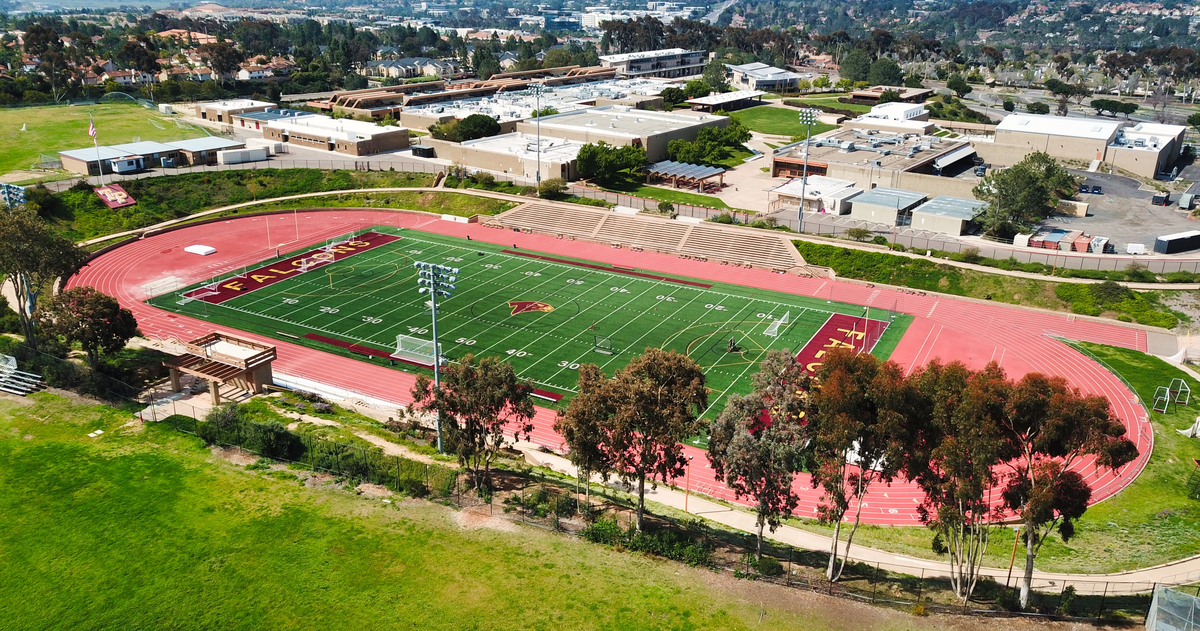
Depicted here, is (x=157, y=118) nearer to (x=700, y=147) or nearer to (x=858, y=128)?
(x=700, y=147)

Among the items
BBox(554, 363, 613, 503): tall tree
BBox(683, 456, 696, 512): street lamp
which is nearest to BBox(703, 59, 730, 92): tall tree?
BBox(683, 456, 696, 512): street lamp

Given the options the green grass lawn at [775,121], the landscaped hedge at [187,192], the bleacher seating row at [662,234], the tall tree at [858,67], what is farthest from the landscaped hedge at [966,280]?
the tall tree at [858,67]

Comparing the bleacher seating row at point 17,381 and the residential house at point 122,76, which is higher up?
the residential house at point 122,76

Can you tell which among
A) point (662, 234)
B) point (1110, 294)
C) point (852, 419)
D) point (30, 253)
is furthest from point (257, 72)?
point (852, 419)

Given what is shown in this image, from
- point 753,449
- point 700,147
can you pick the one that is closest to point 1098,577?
point 753,449

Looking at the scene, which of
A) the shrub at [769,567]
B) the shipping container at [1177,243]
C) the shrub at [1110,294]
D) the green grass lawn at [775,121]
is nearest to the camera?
the shrub at [769,567]

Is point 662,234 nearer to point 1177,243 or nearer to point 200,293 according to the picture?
point 200,293

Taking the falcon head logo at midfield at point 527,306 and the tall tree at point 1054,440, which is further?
the falcon head logo at midfield at point 527,306

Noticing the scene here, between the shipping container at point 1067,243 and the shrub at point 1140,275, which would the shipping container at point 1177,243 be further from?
the shrub at point 1140,275
